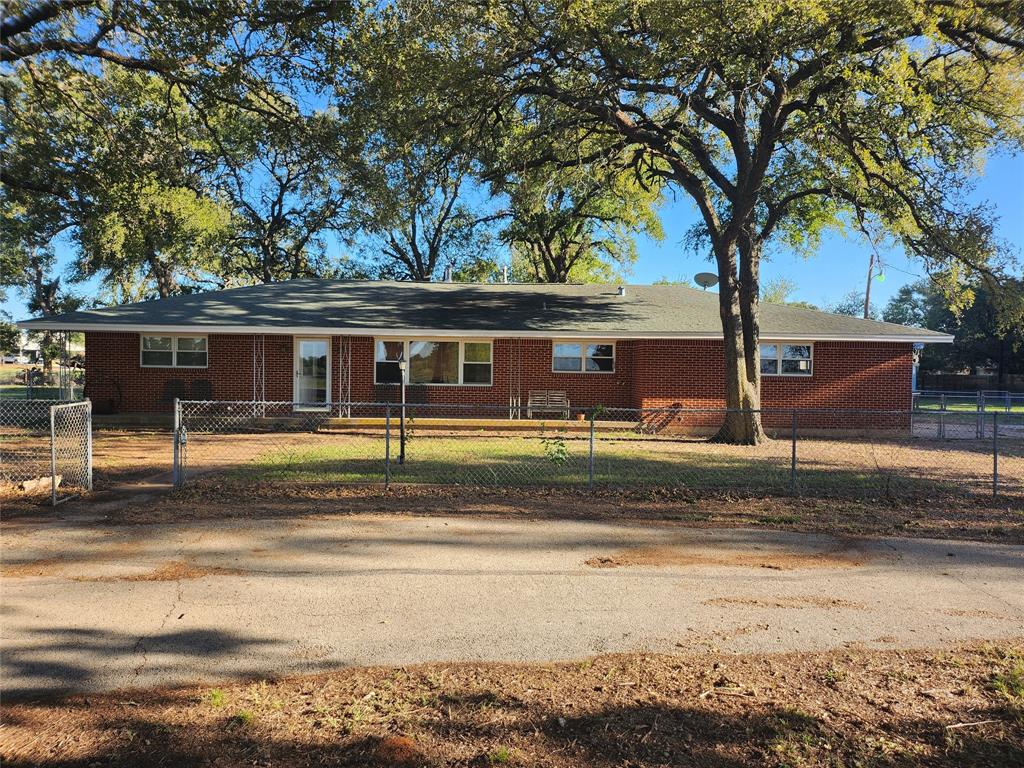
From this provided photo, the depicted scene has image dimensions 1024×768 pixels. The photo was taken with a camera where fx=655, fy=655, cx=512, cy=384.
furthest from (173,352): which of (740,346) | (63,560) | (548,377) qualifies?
(740,346)

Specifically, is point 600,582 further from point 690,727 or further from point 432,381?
point 432,381

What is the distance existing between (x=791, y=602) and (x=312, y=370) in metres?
16.6

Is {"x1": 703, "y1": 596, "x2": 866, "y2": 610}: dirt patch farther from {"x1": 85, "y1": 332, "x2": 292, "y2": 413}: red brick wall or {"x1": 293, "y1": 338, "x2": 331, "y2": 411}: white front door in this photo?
{"x1": 85, "y1": 332, "x2": 292, "y2": 413}: red brick wall

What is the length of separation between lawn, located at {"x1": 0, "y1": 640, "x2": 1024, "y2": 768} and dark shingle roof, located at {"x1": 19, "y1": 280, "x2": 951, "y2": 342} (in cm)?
1479

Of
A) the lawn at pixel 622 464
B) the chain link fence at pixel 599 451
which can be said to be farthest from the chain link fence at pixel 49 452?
the lawn at pixel 622 464

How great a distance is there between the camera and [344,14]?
9945mm

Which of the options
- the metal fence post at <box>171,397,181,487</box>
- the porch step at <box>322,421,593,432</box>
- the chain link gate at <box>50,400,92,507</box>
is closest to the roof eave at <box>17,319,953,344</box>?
the porch step at <box>322,421,593,432</box>

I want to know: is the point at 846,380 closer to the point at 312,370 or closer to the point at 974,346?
the point at 312,370

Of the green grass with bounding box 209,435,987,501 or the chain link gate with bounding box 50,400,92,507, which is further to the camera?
the green grass with bounding box 209,435,987,501

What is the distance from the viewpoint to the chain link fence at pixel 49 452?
852cm

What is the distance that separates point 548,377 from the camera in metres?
19.5

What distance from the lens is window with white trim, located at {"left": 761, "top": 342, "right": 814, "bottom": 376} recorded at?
1947 cm

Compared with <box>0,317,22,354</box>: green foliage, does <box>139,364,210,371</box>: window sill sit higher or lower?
lower

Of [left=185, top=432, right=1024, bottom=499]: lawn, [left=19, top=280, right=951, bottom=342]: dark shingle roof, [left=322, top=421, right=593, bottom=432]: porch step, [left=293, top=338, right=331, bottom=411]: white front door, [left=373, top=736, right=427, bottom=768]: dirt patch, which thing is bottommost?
[left=373, top=736, right=427, bottom=768]: dirt patch
